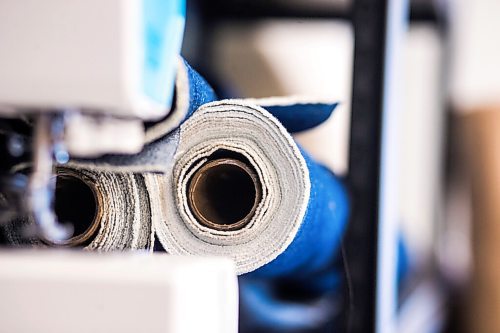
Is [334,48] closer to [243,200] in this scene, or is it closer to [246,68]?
[246,68]

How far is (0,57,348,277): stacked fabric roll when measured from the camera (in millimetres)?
565

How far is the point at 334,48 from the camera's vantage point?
6.24 feet

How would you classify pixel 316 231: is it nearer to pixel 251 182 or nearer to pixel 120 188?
pixel 251 182

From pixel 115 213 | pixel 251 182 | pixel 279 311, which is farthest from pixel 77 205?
pixel 279 311

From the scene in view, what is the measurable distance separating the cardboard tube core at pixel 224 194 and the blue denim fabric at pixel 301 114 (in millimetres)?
69

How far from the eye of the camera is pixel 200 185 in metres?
0.61

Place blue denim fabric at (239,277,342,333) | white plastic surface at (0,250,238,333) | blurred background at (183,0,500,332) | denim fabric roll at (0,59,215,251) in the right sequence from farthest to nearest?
blurred background at (183,0,500,332)
blue denim fabric at (239,277,342,333)
denim fabric roll at (0,59,215,251)
white plastic surface at (0,250,238,333)

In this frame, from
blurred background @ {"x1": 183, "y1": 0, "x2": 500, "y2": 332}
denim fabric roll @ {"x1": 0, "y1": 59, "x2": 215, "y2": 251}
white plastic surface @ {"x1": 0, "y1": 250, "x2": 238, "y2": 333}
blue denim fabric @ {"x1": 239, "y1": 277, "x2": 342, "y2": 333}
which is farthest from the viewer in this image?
blurred background @ {"x1": 183, "y1": 0, "x2": 500, "y2": 332}

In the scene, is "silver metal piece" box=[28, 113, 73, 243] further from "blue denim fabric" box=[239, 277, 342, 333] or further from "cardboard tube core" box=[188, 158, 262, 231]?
"blue denim fabric" box=[239, 277, 342, 333]

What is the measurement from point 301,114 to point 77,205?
24cm

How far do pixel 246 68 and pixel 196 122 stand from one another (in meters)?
1.34

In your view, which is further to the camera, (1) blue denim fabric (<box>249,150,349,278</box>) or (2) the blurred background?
(2) the blurred background

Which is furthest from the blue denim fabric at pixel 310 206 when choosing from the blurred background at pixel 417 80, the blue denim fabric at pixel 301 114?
the blurred background at pixel 417 80

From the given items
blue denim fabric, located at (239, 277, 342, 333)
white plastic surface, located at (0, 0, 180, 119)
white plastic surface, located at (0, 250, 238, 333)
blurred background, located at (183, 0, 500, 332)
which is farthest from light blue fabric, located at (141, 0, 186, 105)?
blurred background, located at (183, 0, 500, 332)
